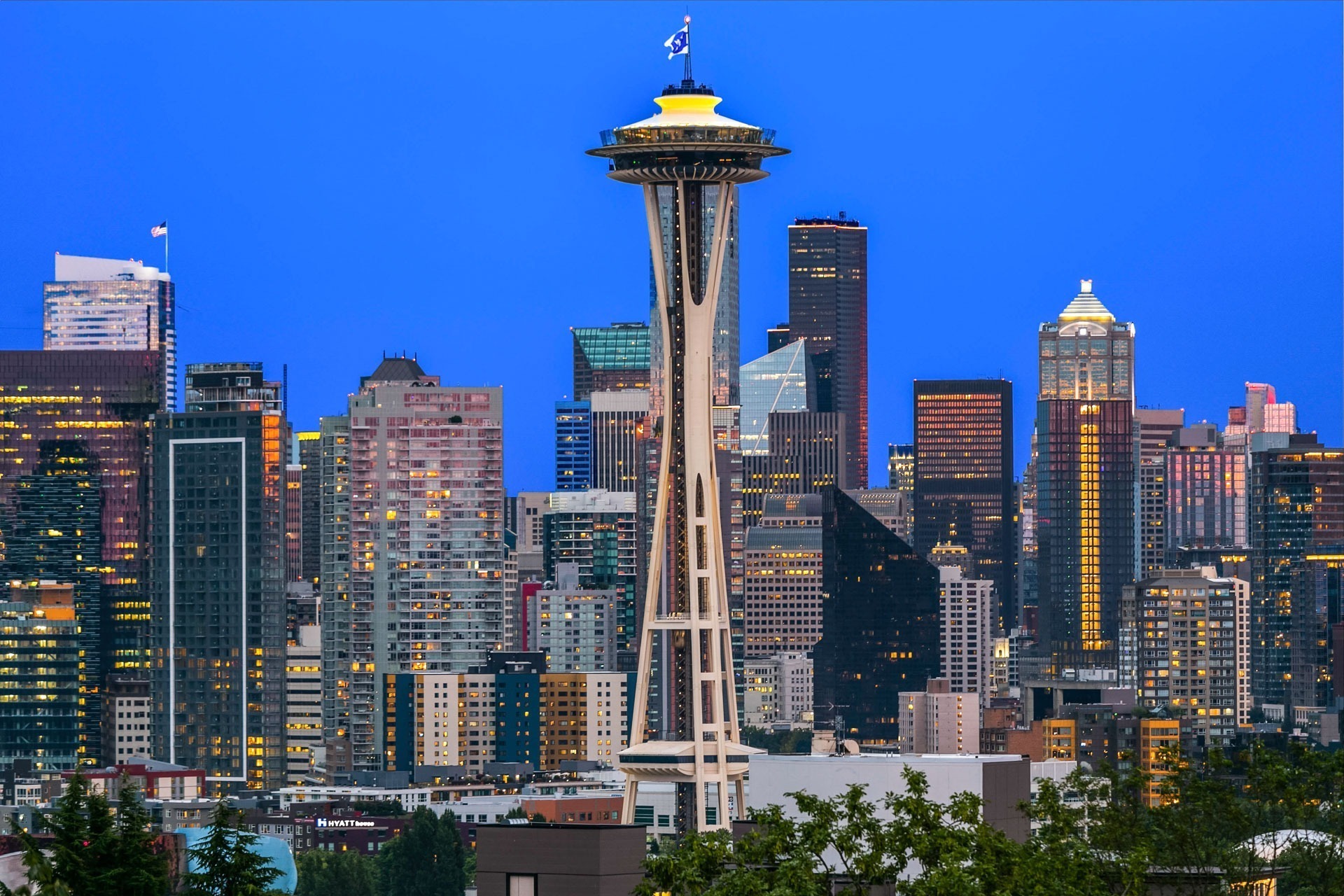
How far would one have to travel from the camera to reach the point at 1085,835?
8581 centimetres

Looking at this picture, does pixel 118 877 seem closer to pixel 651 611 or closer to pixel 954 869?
pixel 954 869

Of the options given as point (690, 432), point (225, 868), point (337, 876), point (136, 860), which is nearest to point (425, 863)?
point (337, 876)

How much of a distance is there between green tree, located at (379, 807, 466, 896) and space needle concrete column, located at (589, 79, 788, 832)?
50.0 feet

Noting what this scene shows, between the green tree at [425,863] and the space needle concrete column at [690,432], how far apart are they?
15.2 metres

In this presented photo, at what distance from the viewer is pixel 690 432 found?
151 meters

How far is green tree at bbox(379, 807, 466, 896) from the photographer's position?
556 feet

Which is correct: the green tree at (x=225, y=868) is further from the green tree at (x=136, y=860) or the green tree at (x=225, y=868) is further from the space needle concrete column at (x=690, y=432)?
the space needle concrete column at (x=690, y=432)

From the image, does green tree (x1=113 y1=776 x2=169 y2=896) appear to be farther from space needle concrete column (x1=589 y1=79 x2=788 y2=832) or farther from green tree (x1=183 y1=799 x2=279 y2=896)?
space needle concrete column (x1=589 y1=79 x2=788 y2=832)

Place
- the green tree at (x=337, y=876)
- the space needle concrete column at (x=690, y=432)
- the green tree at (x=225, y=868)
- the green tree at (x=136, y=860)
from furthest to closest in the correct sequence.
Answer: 1. the green tree at (x=337, y=876)
2. the space needle concrete column at (x=690, y=432)
3. the green tree at (x=136, y=860)
4. the green tree at (x=225, y=868)

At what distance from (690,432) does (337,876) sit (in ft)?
106

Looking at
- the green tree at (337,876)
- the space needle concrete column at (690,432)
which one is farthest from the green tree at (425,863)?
the space needle concrete column at (690,432)

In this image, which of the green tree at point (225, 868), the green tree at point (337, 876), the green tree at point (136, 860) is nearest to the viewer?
the green tree at point (225, 868)

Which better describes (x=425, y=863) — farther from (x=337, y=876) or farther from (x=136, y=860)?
(x=136, y=860)

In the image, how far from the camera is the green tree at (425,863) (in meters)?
170
